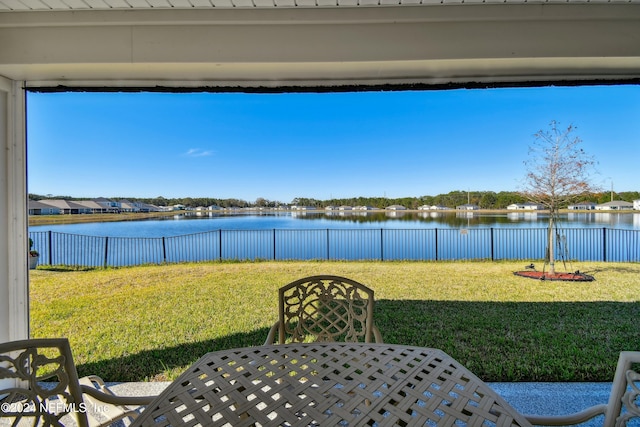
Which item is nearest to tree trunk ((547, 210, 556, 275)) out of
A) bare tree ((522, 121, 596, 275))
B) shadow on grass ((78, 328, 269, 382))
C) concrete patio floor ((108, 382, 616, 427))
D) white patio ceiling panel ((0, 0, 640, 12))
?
bare tree ((522, 121, 596, 275))

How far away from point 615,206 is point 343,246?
269 centimetres

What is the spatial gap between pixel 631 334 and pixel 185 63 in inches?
153

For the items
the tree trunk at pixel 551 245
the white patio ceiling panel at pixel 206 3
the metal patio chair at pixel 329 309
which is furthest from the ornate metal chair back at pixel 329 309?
the tree trunk at pixel 551 245

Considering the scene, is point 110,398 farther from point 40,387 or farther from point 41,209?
point 41,209

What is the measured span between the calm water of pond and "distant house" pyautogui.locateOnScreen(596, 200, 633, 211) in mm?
55

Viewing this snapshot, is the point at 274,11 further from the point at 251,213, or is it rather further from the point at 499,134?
the point at 499,134

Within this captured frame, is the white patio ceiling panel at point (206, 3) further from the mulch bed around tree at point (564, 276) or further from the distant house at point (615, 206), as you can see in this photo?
the mulch bed around tree at point (564, 276)

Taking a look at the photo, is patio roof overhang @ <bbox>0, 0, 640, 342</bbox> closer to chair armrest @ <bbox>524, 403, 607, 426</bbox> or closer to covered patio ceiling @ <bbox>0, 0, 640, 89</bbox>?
covered patio ceiling @ <bbox>0, 0, 640, 89</bbox>

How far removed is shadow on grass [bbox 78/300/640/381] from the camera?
215 centimetres

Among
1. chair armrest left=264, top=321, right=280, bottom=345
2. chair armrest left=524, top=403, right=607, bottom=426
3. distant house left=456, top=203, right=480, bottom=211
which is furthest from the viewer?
distant house left=456, top=203, right=480, bottom=211

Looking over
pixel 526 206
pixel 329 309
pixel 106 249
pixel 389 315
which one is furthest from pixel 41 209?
pixel 526 206

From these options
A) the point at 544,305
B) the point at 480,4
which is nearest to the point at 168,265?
the point at 480,4

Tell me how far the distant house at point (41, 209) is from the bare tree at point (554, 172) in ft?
14.4

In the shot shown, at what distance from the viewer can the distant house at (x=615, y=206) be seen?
2.60 meters
